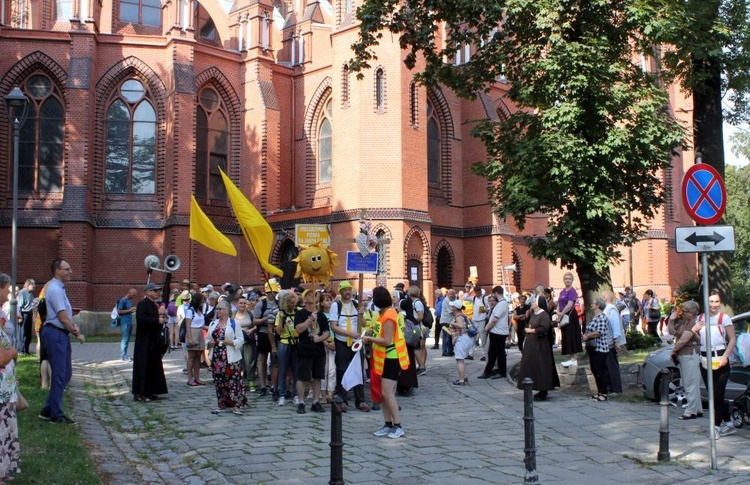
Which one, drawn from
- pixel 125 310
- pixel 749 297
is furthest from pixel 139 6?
pixel 749 297

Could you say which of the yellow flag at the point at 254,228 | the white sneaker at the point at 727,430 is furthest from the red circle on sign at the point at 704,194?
the yellow flag at the point at 254,228

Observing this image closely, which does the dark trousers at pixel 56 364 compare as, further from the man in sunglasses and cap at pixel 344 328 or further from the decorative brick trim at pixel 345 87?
the decorative brick trim at pixel 345 87

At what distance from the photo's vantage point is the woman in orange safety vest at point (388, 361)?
28.8 feet

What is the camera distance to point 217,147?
32.7 m

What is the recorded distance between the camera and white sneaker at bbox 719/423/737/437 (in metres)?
9.38

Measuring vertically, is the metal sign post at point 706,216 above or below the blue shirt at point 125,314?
above

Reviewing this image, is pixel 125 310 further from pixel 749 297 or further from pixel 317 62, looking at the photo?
pixel 317 62

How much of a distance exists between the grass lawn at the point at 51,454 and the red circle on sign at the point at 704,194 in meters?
6.52

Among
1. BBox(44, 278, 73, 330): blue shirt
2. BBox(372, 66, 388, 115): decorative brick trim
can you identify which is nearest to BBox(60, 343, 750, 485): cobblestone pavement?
BBox(44, 278, 73, 330): blue shirt

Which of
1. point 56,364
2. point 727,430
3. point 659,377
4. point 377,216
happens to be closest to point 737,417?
point 727,430

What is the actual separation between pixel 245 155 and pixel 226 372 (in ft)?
76.0

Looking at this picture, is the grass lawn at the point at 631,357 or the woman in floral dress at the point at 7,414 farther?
the grass lawn at the point at 631,357

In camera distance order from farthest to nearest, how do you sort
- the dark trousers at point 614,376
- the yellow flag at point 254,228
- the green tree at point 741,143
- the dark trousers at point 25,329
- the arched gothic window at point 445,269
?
the green tree at point 741,143 → the arched gothic window at point 445,269 → the dark trousers at point 25,329 → the yellow flag at point 254,228 → the dark trousers at point 614,376

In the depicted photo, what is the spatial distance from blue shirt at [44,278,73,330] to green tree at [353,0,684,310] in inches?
286
